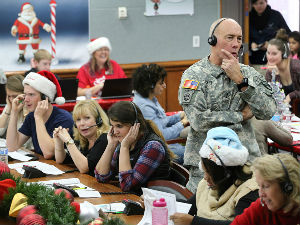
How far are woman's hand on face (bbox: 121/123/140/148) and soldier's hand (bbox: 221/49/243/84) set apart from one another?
703 millimetres

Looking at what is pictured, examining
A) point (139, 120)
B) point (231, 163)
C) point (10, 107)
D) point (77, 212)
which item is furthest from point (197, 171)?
point (10, 107)

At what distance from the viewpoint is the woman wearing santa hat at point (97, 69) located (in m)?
7.50

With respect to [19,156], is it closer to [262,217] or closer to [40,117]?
[40,117]

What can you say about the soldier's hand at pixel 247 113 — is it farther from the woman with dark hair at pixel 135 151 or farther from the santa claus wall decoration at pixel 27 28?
the santa claus wall decoration at pixel 27 28

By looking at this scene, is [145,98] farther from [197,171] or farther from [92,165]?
[197,171]

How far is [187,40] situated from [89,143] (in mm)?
5000

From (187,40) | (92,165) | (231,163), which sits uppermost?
(187,40)

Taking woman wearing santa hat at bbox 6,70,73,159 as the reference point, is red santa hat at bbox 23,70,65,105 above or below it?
above

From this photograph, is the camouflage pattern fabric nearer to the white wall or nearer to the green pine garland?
the green pine garland

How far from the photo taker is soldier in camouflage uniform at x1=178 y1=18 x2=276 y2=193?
138 inches

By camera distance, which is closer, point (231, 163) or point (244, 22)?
point (231, 163)

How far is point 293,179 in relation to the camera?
2295mm

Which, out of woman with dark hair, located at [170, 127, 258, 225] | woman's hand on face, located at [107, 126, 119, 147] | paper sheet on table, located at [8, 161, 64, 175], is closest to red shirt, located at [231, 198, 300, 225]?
woman with dark hair, located at [170, 127, 258, 225]

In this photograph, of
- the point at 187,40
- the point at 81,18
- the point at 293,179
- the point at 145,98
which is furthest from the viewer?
the point at 187,40
